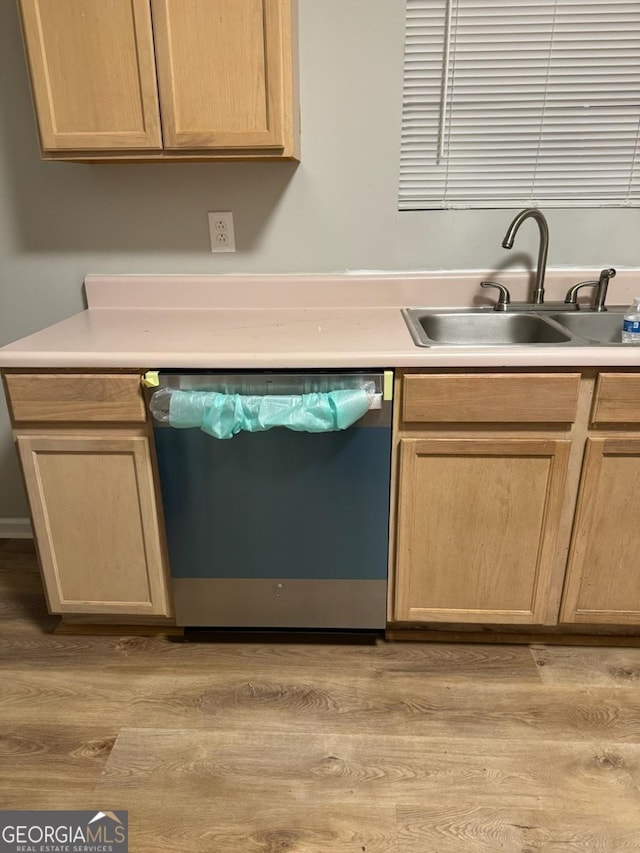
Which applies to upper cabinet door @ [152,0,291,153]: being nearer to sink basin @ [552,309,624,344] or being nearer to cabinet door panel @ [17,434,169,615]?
cabinet door panel @ [17,434,169,615]

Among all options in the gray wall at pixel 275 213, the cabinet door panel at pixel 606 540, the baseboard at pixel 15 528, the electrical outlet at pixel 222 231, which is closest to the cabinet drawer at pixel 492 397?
the cabinet door panel at pixel 606 540

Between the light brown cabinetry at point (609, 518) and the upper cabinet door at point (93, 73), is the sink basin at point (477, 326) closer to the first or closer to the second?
A: the light brown cabinetry at point (609, 518)

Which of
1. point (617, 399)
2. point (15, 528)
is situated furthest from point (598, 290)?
point (15, 528)

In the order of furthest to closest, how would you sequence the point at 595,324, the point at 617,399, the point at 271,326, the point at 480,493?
the point at 595,324 < the point at 271,326 < the point at 480,493 < the point at 617,399

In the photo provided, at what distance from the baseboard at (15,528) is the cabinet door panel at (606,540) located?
6.39 feet

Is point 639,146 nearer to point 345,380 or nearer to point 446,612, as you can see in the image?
point 345,380

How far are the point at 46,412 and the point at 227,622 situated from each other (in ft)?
2.54

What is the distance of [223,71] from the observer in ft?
4.97

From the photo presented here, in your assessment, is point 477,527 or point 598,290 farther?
point 598,290

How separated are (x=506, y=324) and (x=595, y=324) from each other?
0.26 meters

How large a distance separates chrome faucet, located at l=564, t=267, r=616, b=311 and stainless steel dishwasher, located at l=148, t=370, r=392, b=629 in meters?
0.80

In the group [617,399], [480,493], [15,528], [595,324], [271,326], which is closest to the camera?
[617,399]

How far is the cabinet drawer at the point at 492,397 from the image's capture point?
1463 millimetres

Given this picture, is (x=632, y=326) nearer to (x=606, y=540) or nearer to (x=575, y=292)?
(x=575, y=292)
